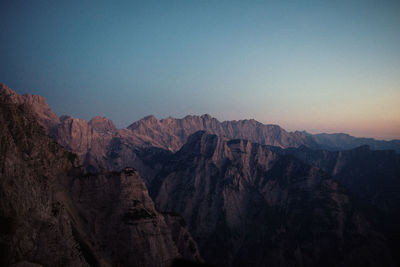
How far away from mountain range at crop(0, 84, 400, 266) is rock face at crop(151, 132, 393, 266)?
51 cm

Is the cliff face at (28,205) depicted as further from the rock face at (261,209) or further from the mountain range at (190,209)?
the rock face at (261,209)

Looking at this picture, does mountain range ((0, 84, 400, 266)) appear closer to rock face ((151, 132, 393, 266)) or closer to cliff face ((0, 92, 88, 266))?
cliff face ((0, 92, 88, 266))

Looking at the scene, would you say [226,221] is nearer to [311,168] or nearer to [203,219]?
[203,219]

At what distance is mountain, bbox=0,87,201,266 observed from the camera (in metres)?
43.0

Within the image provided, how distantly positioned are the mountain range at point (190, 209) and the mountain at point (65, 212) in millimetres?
231

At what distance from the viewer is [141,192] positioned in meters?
81.6

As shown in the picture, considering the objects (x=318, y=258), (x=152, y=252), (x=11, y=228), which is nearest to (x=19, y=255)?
(x=11, y=228)

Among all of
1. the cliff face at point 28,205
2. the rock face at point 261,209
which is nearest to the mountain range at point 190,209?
the cliff face at point 28,205

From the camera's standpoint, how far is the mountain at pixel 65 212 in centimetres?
4303

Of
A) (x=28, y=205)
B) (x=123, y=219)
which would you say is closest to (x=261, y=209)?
(x=123, y=219)

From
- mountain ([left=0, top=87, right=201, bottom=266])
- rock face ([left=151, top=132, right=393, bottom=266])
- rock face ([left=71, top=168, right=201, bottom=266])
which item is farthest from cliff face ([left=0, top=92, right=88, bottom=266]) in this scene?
rock face ([left=151, top=132, right=393, bottom=266])

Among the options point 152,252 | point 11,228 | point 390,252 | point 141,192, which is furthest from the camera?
point 390,252

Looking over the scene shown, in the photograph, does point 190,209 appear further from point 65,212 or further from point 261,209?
point 65,212

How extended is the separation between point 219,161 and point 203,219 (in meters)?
38.8
